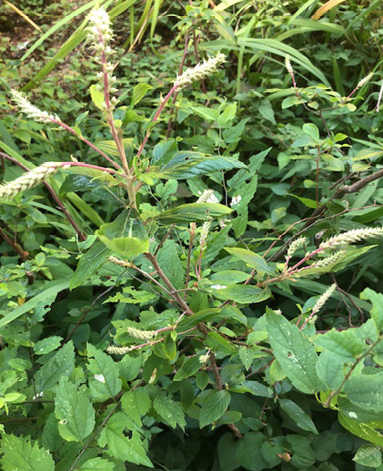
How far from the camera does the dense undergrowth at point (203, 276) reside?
21.0 inches

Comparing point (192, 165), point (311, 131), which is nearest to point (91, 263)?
point (192, 165)

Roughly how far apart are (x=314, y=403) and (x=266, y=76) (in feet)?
4.42

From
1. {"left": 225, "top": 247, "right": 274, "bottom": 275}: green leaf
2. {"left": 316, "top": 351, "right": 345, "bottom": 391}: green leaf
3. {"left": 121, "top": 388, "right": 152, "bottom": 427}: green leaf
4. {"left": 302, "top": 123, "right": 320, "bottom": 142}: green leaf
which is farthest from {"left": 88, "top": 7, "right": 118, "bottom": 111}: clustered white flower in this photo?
{"left": 302, "top": 123, "right": 320, "bottom": 142}: green leaf

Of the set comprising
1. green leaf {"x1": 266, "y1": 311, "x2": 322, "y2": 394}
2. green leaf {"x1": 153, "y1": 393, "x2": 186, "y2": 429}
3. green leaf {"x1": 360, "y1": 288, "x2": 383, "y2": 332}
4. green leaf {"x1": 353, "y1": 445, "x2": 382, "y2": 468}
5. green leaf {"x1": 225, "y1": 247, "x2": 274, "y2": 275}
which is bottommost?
green leaf {"x1": 153, "y1": 393, "x2": 186, "y2": 429}

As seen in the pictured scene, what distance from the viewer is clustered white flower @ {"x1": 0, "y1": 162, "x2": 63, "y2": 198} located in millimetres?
423

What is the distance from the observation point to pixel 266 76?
70.6 inches

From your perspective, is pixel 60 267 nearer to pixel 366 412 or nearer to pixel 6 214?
pixel 6 214

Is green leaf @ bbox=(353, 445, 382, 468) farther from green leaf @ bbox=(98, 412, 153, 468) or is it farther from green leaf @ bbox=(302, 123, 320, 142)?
green leaf @ bbox=(302, 123, 320, 142)

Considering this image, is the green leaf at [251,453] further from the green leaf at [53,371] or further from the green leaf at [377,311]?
the green leaf at [377,311]

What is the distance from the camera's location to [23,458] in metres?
0.64

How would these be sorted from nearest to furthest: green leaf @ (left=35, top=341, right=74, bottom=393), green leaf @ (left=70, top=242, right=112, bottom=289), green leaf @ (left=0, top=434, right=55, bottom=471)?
1. green leaf @ (left=70, top=242, right=112, bottom=289)
2. green leaf @ (left=0, top=434, right=55, bottom=471)
3. green leaf @ (left=35, top=341, right=74, bottom=393)

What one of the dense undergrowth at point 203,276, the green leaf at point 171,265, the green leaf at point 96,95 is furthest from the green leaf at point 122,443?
the green leaf at point 96,95

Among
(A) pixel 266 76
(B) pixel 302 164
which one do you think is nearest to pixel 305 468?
(B) pixel 302 164

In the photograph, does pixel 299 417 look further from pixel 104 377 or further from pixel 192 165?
pixel 192 165
